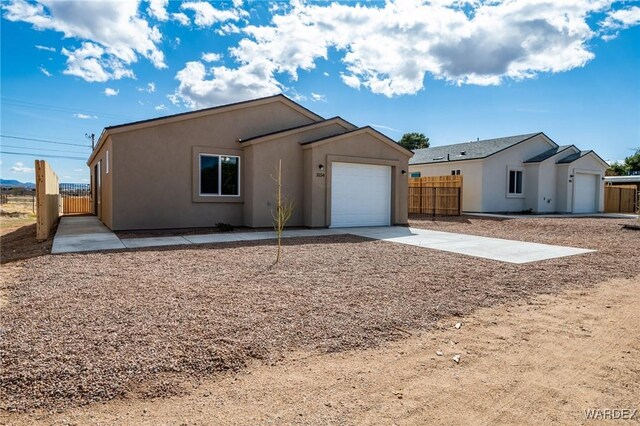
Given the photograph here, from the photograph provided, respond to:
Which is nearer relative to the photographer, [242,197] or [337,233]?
[337,233]

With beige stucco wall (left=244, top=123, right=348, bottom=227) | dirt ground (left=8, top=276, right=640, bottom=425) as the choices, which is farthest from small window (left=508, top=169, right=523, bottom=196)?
dirt ground (left=8, top=276, right=640, bottom=425)

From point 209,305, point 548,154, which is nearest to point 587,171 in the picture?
point 548,154

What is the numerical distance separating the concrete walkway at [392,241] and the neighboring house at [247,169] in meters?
1.59

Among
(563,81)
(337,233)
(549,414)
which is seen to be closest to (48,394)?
(549,414)

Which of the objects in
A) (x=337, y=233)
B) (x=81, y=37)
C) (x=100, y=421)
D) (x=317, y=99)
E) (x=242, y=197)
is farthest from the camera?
(x=317, y=99)

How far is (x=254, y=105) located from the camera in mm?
14992

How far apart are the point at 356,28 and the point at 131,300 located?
12.1m

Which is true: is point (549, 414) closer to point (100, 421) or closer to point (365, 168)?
point (100, 421)

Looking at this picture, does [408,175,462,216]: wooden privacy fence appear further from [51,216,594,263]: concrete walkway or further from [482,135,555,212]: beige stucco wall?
[51,216,594,263]: concrete walkway

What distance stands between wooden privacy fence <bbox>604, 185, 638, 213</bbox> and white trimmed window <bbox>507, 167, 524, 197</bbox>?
932 cm

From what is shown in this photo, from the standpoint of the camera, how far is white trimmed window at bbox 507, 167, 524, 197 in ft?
81.5

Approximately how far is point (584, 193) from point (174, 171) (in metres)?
27.1

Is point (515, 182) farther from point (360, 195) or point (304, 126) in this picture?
point (304, 126)

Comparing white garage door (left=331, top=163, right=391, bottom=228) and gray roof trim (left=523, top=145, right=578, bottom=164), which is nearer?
white garage door (left=331, top=163, right=391, bottom=228)
